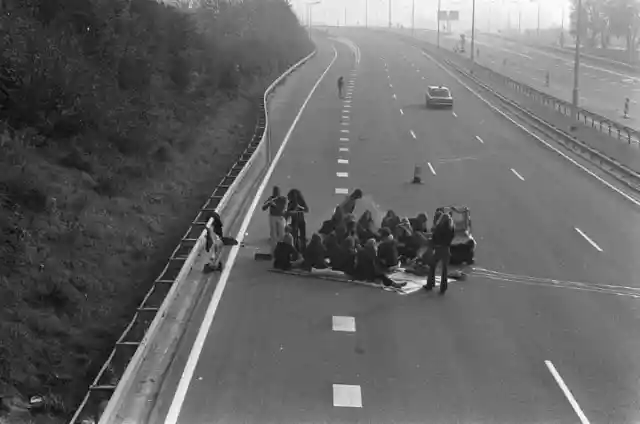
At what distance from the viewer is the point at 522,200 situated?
25.0m

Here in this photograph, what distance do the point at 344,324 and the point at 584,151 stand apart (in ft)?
73.3

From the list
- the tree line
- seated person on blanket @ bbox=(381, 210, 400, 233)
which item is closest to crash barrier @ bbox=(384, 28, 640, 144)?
seated person on blanket @ bbox=(381, 210, 400, 233)

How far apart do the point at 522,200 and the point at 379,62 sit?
60459mm

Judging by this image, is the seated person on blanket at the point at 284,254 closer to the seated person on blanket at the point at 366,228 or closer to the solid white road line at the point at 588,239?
the seated person on blanket at the point at 366,228

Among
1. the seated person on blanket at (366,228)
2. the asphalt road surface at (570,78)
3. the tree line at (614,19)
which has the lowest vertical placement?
the asphalt road surface at (570,78)

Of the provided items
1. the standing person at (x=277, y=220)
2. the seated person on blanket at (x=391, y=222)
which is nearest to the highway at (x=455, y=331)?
the standing person at (x=277, y=220)

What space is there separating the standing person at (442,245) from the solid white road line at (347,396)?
4.70 m

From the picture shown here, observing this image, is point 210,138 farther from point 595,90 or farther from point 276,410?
point 595,90

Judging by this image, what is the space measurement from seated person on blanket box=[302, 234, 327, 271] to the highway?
0.47 metres

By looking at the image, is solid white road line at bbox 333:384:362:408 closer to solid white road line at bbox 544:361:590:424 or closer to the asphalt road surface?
solid white road line at bbox 544:361:590:424

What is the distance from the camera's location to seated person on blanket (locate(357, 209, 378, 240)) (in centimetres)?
1712

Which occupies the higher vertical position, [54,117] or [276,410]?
[54,117]

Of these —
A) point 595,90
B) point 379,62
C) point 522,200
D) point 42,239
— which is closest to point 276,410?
point 42,239

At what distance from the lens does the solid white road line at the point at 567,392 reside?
10711 mm
